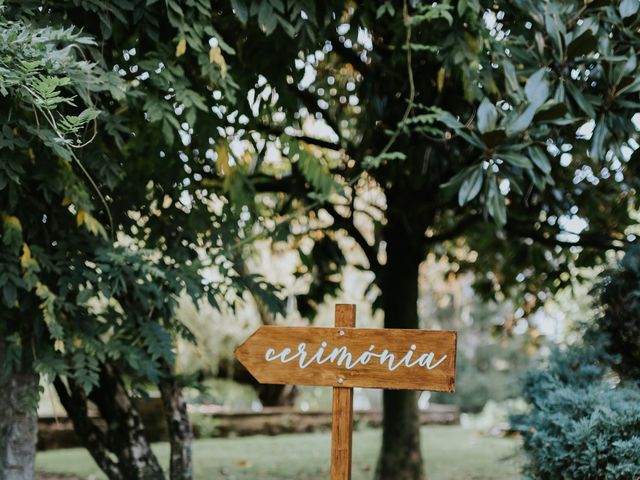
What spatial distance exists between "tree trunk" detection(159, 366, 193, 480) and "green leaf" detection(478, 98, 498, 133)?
334 centimetres

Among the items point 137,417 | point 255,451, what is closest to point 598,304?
point 137,417

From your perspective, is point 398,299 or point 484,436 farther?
point 484,436

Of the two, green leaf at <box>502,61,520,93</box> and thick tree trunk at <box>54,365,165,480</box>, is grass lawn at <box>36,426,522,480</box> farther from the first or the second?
green leaf at <box>502,61,520,93</box>

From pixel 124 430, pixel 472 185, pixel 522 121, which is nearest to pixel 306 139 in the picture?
pixel 472 185

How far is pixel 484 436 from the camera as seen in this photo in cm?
1382

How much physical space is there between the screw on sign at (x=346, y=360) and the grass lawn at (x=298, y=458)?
3.69 meters

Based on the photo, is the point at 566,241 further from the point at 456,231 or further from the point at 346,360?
the point at 346,360

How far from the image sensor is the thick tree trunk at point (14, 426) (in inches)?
220

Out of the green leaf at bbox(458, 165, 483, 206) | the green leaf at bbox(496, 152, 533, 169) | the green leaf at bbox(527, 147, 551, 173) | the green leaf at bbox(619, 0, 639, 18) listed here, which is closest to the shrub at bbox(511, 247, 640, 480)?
the green leaf at bbox(527, 147, 551, 173)

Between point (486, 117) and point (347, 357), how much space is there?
2.04 m

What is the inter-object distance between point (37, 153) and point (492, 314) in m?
17.4

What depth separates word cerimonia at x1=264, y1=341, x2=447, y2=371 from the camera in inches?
146

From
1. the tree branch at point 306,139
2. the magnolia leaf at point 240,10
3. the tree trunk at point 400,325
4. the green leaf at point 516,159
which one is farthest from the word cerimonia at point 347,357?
the tree trunk at point 400,325

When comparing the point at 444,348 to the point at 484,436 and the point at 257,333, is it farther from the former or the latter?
the point at 484,436
